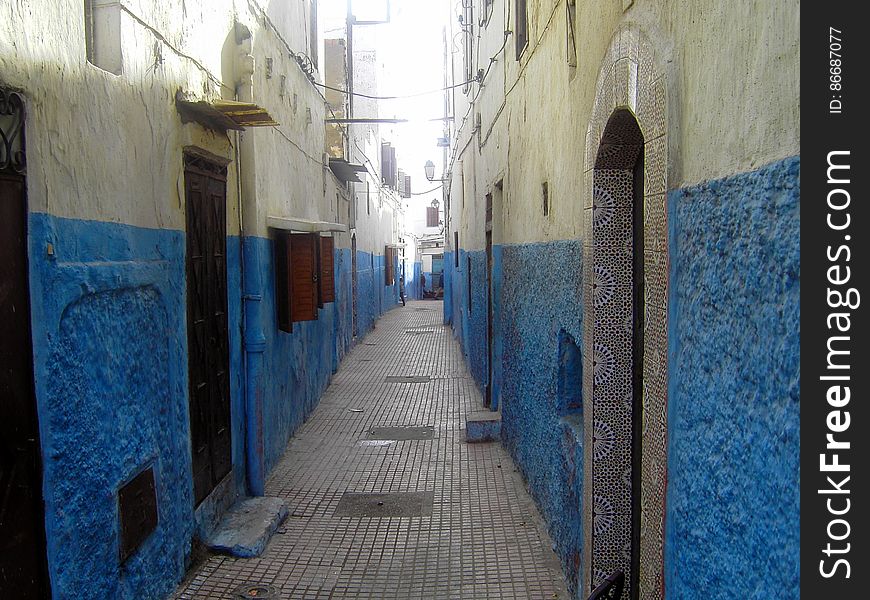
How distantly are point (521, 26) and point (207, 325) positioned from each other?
13.4 feet

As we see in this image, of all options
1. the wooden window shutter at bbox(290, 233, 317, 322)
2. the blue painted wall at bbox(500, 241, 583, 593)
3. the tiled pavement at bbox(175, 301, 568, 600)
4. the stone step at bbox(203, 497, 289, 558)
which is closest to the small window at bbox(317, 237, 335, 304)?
the wooden window shutter at bbox(290, 233, 317, 322)

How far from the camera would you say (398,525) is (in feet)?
20.9

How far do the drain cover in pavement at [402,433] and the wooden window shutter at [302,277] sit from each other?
1.94 m

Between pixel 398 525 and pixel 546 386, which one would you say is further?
pixel 398 525

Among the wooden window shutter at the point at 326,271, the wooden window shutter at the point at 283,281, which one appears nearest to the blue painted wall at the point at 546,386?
the wooden window shutter at the point at 283,281

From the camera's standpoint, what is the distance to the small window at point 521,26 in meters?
7.10

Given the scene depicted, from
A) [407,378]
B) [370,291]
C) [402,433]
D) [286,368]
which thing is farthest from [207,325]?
[370,291]

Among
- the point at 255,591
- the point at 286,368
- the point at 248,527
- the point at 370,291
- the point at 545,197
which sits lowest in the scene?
the point at 255,591

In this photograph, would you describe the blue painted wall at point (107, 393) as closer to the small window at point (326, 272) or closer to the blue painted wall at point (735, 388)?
the blue painted wall at point (735, 388)

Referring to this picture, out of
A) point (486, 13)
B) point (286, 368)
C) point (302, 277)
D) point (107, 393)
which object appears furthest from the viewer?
point (486, 13)

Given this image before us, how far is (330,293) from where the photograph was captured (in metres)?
10.2

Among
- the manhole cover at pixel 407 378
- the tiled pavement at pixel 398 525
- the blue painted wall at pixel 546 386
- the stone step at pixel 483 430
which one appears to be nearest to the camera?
the blue painted wall at pixel 546 386

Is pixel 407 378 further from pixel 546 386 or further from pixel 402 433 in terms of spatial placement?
pixel 546 386

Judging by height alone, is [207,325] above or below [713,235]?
below
